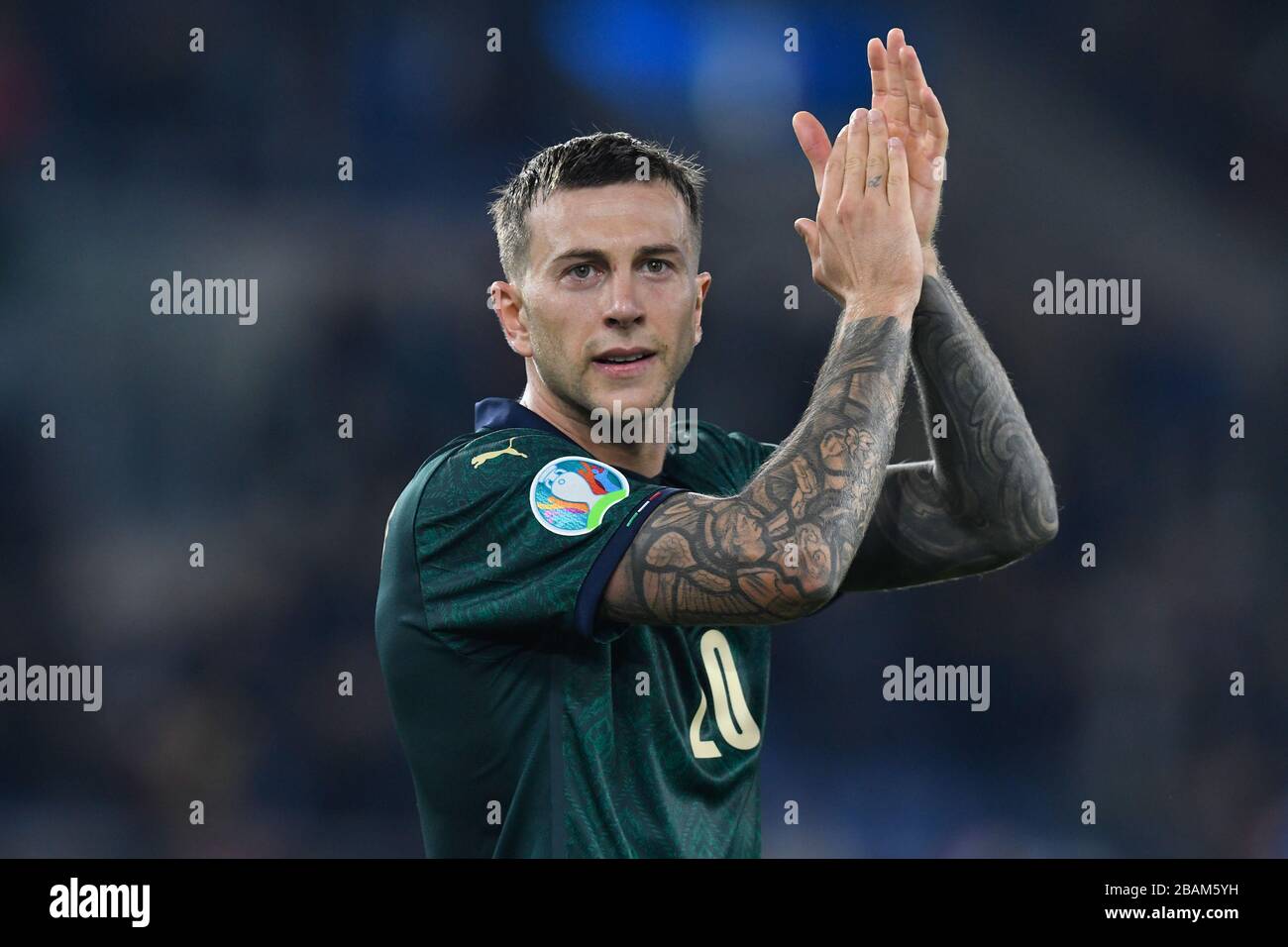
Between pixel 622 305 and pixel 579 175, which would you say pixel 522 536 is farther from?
pixel 579 175

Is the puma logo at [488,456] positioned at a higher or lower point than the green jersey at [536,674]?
higher

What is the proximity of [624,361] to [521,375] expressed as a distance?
16.1 ft

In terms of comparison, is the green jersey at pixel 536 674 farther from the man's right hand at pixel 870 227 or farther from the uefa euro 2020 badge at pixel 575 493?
the man's right hand at pixel 870 227

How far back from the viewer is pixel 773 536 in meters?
2.90

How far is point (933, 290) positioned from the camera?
11.8 ft

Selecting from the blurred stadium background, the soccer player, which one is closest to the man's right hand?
the soccer player

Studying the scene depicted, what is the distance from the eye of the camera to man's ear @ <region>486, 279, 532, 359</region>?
3.64 metres

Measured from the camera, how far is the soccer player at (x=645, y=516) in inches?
118

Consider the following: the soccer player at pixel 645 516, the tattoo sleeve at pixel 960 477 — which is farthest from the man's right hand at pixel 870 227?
the tattoo sleeve at pixel 960 477

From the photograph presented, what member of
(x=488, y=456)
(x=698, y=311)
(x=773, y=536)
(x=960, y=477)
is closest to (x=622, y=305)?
(x=698, y=311)

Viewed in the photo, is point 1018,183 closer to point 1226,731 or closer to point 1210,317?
point 1210,317

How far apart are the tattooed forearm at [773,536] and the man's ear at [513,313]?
30.3 inches

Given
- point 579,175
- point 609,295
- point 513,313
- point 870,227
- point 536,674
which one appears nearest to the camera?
point 536,674

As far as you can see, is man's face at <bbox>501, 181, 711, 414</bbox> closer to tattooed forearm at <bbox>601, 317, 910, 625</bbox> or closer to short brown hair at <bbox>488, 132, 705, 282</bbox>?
short brown hair at <bbox>488, 132, 705, 282</bbox>
